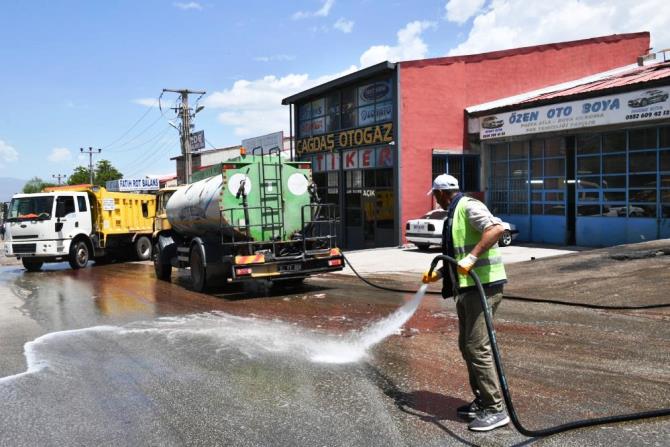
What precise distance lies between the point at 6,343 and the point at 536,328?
7.08 m

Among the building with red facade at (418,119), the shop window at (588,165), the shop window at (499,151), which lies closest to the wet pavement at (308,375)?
the shop window at (588,165)

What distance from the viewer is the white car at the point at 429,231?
18453 mm

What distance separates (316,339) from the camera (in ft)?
24.6

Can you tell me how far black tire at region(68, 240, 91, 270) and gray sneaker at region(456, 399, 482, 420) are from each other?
17.9 meters

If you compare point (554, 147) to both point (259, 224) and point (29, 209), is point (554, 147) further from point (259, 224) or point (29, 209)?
point (29, 209)

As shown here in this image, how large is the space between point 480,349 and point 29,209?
1863 centimetres

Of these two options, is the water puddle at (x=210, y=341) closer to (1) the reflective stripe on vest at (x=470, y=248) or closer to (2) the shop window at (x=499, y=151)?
(1) the reflective stripe on vest at (x=470, y=248)

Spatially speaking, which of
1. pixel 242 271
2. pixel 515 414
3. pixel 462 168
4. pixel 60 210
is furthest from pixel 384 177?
pixel 515 414

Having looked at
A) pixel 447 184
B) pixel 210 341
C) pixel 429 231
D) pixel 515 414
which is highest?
pixel 447 184

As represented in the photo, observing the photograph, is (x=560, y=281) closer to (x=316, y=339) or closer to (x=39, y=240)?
(x=316, y=339)

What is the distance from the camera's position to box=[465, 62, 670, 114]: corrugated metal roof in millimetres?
16969

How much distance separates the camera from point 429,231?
18578 mm

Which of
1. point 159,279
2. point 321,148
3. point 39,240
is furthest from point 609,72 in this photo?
point 39,240

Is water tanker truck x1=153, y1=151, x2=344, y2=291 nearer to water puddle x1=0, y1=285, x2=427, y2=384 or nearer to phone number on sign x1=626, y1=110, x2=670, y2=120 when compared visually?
water puddle x1=0, y1=285, x2=427, y2=384
